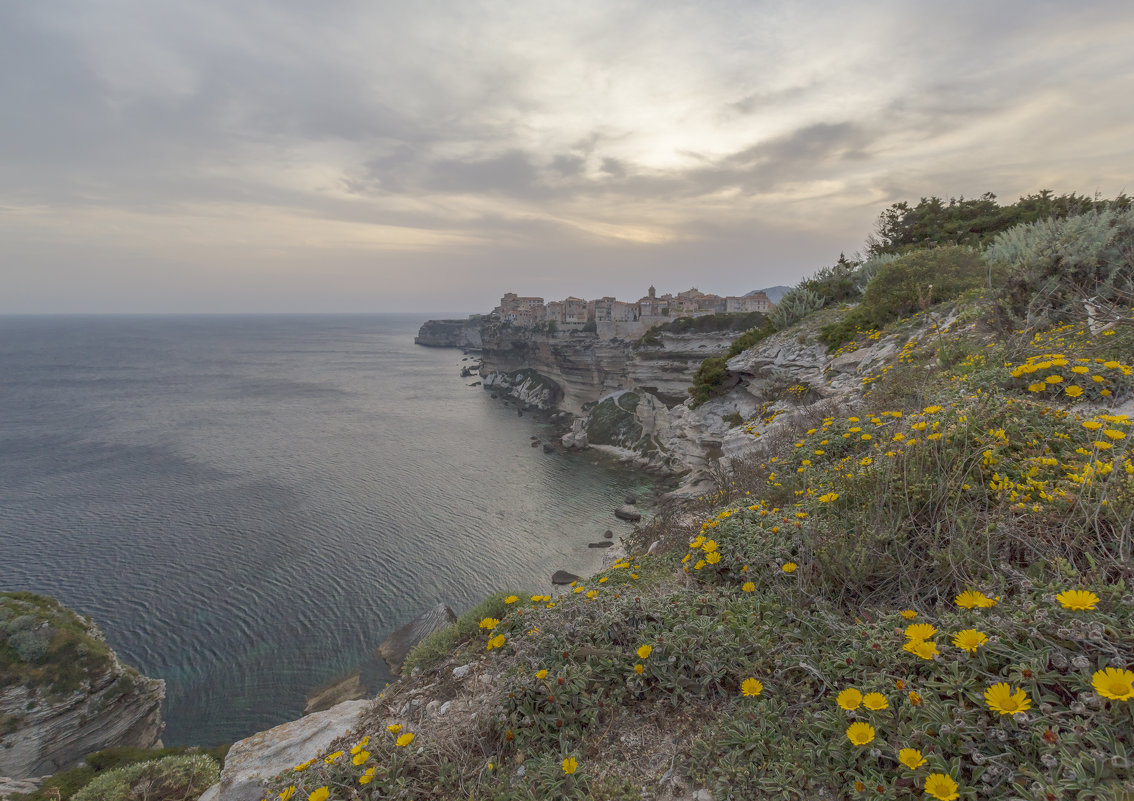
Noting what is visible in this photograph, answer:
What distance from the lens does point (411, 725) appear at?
334cm

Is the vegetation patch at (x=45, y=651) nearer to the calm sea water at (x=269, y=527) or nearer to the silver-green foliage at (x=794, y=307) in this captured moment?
the calm sea water at (x=269, y=527)

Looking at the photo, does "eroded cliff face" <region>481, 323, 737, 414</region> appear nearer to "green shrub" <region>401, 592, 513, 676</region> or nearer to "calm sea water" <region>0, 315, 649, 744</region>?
"calm sea water" <region>0, 315, 649, 744</region>

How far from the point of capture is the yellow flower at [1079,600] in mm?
1958

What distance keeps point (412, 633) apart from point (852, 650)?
2020 cm

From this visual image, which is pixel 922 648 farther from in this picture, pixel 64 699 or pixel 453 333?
pixel 453 333

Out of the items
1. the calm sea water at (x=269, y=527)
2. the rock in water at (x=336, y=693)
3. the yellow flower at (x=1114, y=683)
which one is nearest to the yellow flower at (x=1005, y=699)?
the yellow flower at (x=1114, y=683)

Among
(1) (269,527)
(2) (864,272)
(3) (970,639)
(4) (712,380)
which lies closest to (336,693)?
(1) (269,527)

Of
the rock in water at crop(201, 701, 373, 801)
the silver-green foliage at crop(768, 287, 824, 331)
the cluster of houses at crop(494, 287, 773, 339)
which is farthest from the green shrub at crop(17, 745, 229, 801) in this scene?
the cluster of houses at crop(494, 287, 773, 339)

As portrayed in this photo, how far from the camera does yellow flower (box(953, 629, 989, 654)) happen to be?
1997 mm

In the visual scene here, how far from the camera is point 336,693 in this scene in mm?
16547

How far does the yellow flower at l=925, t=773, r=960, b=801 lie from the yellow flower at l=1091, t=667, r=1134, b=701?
1.97 feet

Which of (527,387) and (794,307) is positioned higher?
(794,307)

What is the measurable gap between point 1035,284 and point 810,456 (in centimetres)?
553

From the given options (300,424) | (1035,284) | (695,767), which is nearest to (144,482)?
(300,424)
